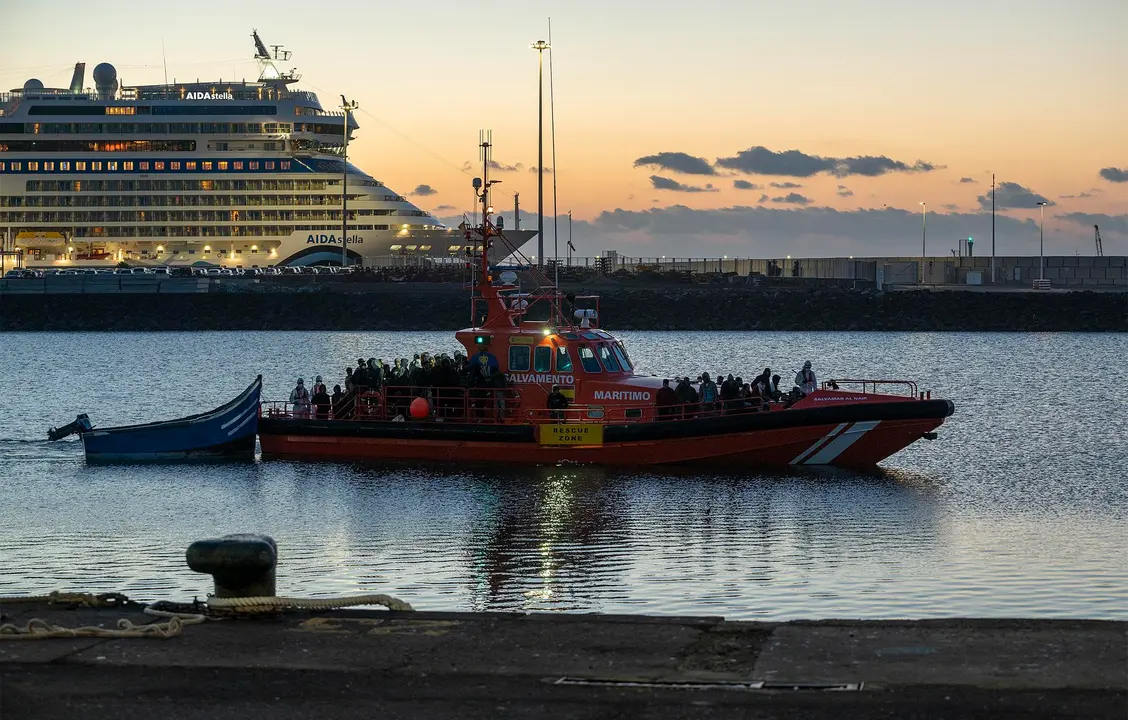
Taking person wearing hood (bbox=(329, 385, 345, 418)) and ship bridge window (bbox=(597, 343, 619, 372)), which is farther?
person wearing hood (bbox=(329, 385, 345, 418))

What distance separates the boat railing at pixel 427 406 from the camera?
26.6 m

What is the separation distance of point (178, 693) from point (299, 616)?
2.20 metres

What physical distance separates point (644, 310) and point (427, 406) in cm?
6748

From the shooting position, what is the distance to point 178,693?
913cm

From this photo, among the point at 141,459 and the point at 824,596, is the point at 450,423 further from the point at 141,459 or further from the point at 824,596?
the point at 824,596

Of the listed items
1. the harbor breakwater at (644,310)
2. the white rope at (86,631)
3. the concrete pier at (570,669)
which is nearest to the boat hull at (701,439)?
the concrete pier at (570,669)

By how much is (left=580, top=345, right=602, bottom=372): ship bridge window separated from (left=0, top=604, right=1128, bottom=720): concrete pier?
1512cm

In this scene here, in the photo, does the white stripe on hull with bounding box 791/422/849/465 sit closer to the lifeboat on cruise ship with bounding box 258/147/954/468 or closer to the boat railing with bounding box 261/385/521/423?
the lifeboat on cruise ship with bounding box 258/147/954/468

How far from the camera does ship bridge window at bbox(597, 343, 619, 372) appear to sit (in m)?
26.5

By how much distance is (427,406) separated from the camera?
26.9 m

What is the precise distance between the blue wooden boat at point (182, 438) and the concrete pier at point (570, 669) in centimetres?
1727

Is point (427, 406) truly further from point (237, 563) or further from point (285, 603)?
point (285, 603)

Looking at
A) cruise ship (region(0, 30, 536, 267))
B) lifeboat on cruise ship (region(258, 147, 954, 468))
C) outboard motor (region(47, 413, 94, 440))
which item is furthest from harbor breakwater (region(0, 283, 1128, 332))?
lifeboat on cruise ship (region(258, 147, 954, 468))

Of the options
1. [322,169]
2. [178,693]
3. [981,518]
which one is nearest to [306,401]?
[981,518]
